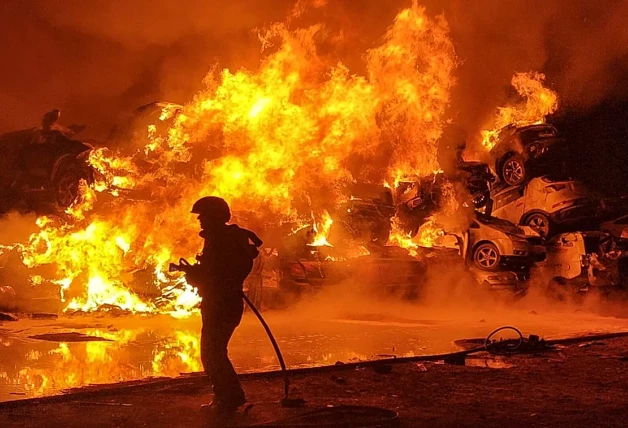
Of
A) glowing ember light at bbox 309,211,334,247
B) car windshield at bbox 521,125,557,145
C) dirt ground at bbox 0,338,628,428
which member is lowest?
dirt ground at bbox 0,338,628,428

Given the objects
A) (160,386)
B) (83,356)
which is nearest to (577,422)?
(160,386)

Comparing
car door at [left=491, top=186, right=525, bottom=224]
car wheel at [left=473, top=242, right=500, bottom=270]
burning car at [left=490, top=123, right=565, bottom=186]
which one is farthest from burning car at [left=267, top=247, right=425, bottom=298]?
burning car at [left=490, top=123, right=565, bottom=186]

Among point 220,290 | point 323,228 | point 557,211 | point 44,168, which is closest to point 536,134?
point 557,211

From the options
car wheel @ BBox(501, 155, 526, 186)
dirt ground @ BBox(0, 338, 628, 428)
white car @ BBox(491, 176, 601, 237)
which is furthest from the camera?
car wheel @ BBox(501, 155, 526, 186)

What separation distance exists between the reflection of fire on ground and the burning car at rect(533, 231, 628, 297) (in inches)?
124

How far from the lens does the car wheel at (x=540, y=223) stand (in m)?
17.8

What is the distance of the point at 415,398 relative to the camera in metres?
6.00

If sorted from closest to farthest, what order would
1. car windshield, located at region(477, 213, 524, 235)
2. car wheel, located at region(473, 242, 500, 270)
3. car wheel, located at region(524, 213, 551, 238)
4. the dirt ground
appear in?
the dirt ground
car wheel, located at region(473, 242, 500, 270)
car windshield, located at region(477, 213, 524, 235)
car wheel, located at region(524, 213, 551, 238)

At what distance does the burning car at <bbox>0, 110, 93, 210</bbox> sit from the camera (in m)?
14.4

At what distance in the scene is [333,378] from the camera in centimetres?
685

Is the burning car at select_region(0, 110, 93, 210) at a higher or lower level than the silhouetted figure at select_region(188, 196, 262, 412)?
higher

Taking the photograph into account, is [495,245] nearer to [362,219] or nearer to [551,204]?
[362,219]

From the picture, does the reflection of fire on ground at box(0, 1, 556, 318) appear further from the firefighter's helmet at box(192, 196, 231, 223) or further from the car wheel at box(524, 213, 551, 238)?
the firefighter's helmet at box(192, 196, 231, 223)

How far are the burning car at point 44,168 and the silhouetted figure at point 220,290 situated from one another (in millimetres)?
9732
